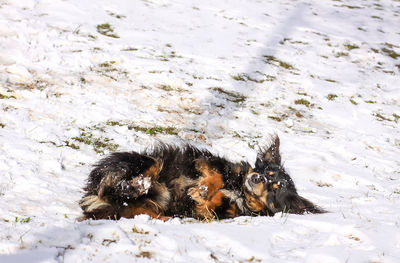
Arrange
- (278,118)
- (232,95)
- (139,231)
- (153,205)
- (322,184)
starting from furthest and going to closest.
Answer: (232,95) → (278,118) → (322,184) → (153,205) → (139,231)

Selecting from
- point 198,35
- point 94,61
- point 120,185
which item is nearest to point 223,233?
point 120,185

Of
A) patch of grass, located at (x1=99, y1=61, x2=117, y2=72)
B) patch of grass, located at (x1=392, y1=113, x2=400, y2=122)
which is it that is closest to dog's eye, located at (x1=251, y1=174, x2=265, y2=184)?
patch of grass, located at (x1=99, y1=61, x2=117, y2=72)

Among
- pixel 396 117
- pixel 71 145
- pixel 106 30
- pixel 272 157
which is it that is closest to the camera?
pixel 272 157

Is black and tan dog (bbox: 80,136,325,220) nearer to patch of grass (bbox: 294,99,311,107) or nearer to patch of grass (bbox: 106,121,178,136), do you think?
patch of grass (bbox: 106,121,178,136)

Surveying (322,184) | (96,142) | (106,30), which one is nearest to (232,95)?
(322,184)

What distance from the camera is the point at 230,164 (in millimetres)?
3773

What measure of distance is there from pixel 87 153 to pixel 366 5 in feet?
45.3

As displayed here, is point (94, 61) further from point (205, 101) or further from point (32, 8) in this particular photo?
point (32, 8)

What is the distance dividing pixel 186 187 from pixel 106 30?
5554 mm

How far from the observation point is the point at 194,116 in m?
5.54

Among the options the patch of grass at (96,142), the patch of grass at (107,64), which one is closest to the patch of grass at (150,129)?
the patch of grass at (96,142)

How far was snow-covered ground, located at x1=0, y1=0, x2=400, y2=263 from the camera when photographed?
2.25m

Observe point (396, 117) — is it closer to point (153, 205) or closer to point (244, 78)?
point (244, 78)

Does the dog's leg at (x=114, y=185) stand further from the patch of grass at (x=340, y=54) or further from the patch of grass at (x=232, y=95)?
the patch of grass at (x=340, y=54)
